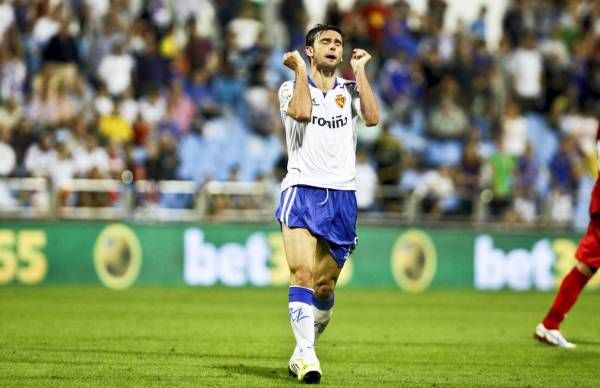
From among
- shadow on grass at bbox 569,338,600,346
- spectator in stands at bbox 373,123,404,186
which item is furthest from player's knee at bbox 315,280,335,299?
spectator in stands at bbox 373,123,404,186

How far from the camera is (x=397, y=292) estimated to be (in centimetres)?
2083

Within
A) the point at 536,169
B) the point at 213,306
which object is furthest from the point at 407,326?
the point at 536,169

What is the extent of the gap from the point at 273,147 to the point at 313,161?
41.0ft

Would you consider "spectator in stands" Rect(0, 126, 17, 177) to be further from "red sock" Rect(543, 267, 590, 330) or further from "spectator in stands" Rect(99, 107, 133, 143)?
"red sock" Rect(543, 267, 590, 330)

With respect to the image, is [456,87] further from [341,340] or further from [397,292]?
[341,340]

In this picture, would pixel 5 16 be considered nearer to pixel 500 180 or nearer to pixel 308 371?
pixel 500 180

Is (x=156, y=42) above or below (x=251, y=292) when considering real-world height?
above

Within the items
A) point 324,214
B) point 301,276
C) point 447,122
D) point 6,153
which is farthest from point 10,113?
point 301,276

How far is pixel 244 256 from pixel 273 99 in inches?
129

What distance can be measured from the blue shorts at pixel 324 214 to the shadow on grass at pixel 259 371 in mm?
967

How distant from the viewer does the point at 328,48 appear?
29.7 ft

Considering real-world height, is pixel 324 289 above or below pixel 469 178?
above

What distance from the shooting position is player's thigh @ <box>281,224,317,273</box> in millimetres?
8875

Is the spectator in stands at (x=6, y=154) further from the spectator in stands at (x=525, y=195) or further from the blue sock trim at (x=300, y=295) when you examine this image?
the blue sock trim at (x=300, y=295)
